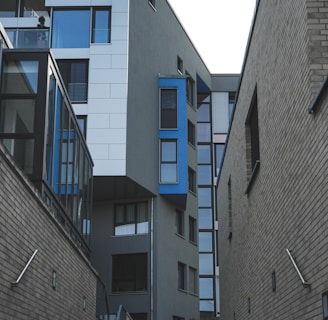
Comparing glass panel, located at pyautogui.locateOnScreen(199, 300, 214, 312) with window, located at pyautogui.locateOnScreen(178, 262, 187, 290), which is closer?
window, located at pyautogui.locateOnScreen(178, 262, 187, 290)

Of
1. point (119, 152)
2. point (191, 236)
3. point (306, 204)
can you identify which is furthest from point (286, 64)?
point (191, 236)

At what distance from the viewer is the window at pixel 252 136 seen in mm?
13883

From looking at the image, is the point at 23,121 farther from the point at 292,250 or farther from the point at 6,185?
the point at 292,250

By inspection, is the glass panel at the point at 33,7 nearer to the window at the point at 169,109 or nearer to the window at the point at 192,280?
the window at the point at 169,109

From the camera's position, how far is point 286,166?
30.3 feet

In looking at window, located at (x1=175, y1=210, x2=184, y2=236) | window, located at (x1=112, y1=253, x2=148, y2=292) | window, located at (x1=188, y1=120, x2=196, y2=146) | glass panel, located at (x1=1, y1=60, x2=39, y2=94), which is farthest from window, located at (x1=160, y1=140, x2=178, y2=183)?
glass panel, located at (x1=1, y1=60, x2=39, y2=94)

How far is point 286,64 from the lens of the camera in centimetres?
909

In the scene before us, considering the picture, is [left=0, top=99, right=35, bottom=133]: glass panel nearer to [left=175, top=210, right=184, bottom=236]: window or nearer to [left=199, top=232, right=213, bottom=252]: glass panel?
[left=175, top=210, right=184, bottom=236]: window

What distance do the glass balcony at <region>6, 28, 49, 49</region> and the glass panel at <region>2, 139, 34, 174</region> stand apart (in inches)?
696

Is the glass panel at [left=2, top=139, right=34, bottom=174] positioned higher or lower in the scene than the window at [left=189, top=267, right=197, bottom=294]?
lower

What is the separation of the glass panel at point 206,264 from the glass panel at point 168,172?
39.7 ft

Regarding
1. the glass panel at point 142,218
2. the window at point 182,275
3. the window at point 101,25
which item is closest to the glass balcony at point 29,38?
the window at point 101,25

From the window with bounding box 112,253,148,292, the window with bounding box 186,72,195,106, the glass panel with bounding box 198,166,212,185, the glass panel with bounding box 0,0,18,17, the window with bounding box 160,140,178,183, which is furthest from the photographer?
the glass panel with bounding box 198,166,212,185

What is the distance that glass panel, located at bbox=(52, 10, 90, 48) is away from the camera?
104ft
